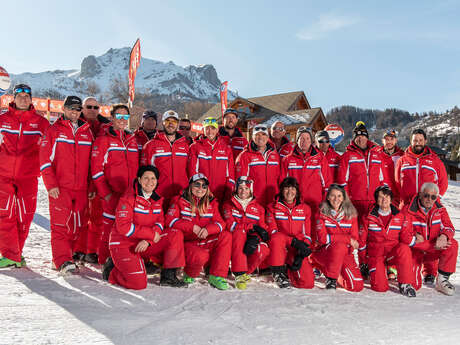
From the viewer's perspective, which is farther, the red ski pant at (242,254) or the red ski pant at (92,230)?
the red ski pant at (92,230)

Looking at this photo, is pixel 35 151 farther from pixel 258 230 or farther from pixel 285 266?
pixel 285 266

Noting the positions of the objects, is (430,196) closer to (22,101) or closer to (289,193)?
(289,193)

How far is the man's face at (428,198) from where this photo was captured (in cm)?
419

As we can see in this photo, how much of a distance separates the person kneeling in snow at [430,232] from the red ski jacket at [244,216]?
183 cm

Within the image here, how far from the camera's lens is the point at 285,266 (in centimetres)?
398

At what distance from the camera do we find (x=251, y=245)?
12.3ft

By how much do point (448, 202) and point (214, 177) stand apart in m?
13.2

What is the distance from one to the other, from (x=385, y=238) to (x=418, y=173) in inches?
46.9

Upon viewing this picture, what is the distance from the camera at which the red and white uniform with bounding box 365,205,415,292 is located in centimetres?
390

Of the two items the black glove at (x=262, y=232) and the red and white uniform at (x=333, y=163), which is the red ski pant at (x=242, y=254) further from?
the red and white uniform at (x=333, y=163)

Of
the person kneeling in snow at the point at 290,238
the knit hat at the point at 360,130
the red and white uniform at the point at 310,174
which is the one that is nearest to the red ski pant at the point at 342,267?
the person kneeling in snow at the point at 290,238

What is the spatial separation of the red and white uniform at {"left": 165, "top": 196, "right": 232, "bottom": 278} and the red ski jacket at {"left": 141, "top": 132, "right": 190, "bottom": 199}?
37 cm

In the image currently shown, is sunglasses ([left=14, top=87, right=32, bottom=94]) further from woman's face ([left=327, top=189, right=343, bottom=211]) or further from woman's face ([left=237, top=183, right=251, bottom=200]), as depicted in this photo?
woman's face ([left=327, top=189, right=343, bottom=211])

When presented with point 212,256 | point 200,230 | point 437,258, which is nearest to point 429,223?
point 437,258
